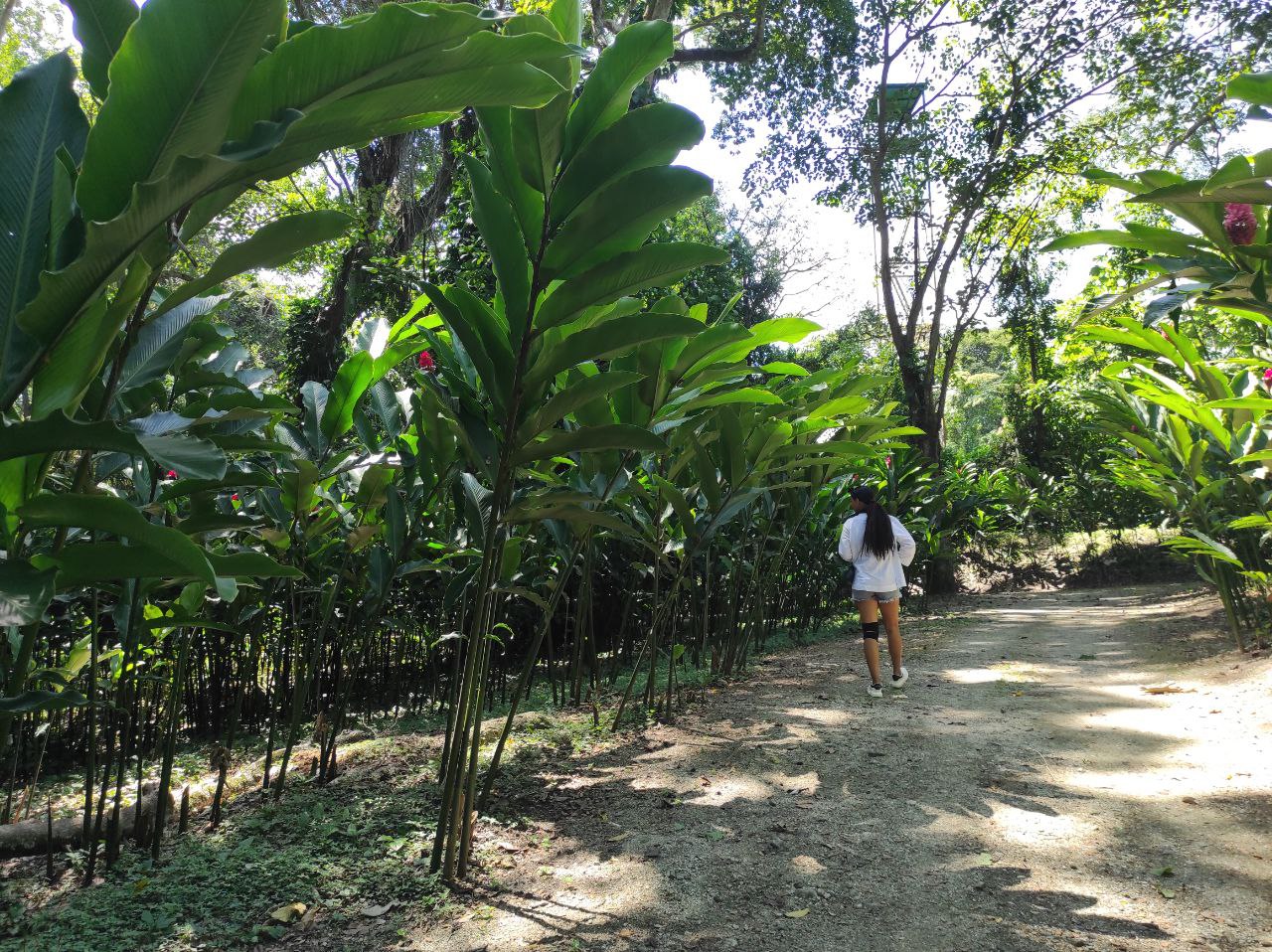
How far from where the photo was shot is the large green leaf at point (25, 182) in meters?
0.91

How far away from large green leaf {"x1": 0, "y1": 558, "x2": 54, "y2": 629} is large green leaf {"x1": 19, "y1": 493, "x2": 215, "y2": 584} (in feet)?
0.26

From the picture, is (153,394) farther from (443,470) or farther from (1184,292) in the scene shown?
(1184,292)

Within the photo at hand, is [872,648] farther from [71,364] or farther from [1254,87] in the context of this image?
[71,364]

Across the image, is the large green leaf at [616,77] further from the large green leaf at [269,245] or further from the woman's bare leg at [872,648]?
the woman's bare leg at [872,648]

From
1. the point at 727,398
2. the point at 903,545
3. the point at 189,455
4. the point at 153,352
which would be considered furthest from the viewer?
the point at 903,545

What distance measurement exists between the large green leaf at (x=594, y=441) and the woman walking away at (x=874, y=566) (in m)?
3.15

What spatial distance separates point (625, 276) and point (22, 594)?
46.5 inches

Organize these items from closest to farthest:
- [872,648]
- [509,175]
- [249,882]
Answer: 1. [509,175]
2. [249,882]
3. [872,648]

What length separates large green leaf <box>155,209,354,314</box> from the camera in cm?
104

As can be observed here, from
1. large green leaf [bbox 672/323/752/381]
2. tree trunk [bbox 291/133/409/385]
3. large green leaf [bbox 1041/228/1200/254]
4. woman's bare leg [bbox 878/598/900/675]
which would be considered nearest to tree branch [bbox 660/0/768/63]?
tree trunk [bbox 291/133/409/385]

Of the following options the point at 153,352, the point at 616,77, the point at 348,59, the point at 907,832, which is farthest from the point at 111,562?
the point at 907,832

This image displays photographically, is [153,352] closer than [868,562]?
Yes

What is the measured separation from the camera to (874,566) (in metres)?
4.67

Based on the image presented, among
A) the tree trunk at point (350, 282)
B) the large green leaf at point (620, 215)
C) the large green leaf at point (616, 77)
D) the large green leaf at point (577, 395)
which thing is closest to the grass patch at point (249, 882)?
the large green leaf at point (577, 395)
